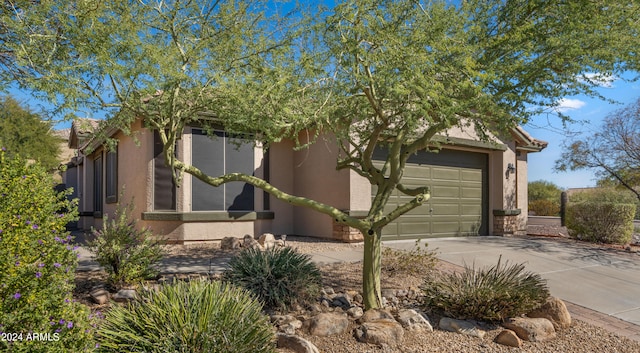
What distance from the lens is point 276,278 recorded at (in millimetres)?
6328

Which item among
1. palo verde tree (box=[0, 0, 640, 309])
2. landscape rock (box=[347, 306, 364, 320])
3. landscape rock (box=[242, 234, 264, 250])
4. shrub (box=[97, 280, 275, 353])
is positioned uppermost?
palo verde tree (box=[0, 0, 640, 309])

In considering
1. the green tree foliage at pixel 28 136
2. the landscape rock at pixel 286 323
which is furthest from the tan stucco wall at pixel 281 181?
the green tree foliage at pixel 28 136

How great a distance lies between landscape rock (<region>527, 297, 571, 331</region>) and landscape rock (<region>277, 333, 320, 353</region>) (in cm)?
332

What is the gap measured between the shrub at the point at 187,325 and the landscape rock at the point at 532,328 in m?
3.16

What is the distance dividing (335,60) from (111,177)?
448 inches

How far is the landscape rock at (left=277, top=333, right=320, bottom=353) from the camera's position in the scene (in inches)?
177

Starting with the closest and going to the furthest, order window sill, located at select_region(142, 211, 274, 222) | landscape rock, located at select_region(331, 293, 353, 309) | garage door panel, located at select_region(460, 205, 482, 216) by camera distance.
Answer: landscape rock, located at select_region(331, 293, 353, 309), window sill, located at select_region(142, 211, 274, 222), garage door panel, located at select_region(460, 205, 482, 216)

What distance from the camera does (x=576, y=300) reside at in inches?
285

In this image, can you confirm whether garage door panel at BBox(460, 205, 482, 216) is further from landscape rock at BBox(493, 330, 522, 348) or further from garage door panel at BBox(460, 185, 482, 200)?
landscape rock at BBox(493, 330, 522, 348)

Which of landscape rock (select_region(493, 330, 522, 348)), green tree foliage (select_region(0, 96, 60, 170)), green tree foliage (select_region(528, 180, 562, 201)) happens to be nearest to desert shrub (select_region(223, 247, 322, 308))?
landscape rock (select_region(493, 330, 522, 348))

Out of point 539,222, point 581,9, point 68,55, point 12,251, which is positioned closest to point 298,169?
point 68,55

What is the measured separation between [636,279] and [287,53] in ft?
25.9

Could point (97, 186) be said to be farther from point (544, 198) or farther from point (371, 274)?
point (544, 198)

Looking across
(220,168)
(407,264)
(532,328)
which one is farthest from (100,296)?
(220,168)
